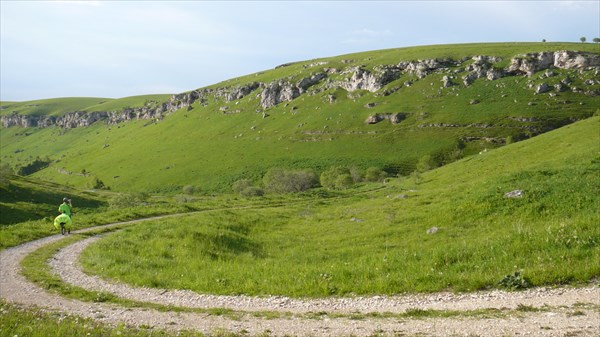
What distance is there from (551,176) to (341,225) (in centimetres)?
1536

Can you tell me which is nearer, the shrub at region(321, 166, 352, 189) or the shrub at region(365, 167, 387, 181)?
the shrub at region(365, 167, 387, 181)

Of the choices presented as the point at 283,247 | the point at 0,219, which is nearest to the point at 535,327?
the point at 283,247

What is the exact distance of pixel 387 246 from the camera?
70.0 ft

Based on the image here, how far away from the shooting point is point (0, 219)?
43.2 metres

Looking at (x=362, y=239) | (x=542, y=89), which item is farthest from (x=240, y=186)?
(x=542, y=89)

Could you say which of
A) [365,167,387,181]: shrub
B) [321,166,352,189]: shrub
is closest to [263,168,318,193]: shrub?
[321,166,352,189]: shrub

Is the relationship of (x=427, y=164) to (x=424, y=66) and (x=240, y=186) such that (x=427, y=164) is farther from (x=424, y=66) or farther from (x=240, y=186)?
(x=424, y=66)

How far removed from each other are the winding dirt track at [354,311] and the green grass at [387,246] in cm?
85

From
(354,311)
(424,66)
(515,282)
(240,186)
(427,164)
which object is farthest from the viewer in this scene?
(424,66)

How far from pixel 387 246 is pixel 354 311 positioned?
1008 cm

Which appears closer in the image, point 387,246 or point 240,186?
point 387,246

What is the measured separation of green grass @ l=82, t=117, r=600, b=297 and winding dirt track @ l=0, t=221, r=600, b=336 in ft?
2.78

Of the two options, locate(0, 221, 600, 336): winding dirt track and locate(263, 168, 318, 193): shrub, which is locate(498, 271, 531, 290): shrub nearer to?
locate(0, 221, 600, 336): winding dirt track

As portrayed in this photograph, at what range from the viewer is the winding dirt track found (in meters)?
9.39
